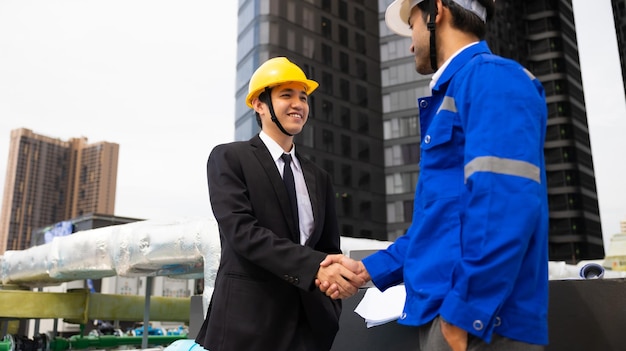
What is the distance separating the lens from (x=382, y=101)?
1905 inches

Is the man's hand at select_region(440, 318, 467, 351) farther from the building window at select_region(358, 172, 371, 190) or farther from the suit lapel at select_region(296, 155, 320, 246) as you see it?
the building window at select_region(358, 172, 371, 190)

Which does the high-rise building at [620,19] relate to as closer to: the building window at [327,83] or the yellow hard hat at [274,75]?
the building window at [327,83]

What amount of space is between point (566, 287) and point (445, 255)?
1548mm

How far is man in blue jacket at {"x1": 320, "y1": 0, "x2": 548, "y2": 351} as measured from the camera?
A: 1396mm

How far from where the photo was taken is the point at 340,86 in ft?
147

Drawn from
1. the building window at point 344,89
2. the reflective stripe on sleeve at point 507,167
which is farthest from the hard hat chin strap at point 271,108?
the building window at point 344,89

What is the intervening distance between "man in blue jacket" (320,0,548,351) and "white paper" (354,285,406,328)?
0.84 metres

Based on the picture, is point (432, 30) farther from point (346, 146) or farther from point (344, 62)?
point (344, 62)

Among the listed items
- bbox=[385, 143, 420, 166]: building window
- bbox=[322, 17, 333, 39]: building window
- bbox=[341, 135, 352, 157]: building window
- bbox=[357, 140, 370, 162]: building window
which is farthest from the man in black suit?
bbox=[385, 143, 420, 166]: building window

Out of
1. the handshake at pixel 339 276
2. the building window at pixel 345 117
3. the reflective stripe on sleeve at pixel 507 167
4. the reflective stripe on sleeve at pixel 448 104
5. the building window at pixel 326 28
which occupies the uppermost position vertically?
the building window at pixel 326 28

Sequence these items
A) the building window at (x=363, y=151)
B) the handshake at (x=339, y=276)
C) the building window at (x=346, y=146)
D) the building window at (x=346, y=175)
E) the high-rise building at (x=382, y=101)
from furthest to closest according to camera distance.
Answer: the building window at (x=363, y=151) < the building window at (x=346, y=146) < the building window at (x=346, y=175) < the high-rise building at (x=382, y=101) < the handshake at (x=339, y=276)

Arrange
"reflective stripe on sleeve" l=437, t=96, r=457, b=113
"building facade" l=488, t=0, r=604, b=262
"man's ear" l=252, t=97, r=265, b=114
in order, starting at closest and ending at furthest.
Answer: "reflective stripe on sleeve" l=437, t=96, r=457, b=113 → "man's ear" l=252, t=97, r=265, b=114 → "building facade" l=488, t=0, r=604, b=262

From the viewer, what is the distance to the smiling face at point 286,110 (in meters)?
2.69

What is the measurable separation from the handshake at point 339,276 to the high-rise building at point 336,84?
1399 inches
